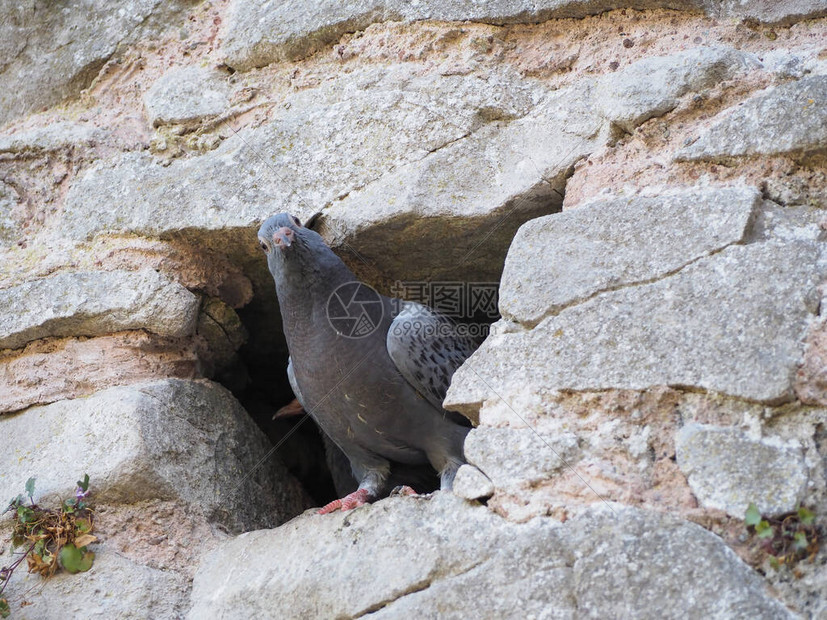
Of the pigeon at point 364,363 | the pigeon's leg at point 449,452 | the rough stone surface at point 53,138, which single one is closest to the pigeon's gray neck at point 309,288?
the pigeon at point 364,363

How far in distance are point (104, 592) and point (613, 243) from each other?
211cm

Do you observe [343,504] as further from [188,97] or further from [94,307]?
[188,97]

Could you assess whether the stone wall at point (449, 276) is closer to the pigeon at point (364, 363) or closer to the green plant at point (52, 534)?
the green plant at point (52, 534)

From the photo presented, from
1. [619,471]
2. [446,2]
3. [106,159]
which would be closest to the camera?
[619,471]

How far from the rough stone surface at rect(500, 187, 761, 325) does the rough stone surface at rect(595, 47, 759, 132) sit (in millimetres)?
415

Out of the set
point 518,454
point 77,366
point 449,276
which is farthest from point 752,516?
point 77,366

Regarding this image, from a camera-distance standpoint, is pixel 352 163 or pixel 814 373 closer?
pixel 814 373

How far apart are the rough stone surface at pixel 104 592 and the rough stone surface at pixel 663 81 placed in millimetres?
2344

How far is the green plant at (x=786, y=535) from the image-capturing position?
222 cm

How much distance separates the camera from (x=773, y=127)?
2861 mm

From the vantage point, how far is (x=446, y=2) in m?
3.68

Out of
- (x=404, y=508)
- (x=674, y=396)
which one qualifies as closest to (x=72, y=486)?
(x=404, y=508)

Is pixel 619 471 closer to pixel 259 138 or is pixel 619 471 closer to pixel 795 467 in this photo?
pixel 795 467

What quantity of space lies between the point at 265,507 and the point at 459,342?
112 cm
